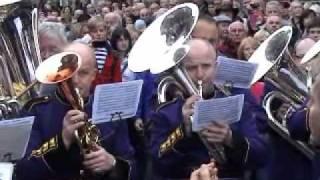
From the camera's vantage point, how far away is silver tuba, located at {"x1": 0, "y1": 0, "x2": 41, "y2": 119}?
5.34m

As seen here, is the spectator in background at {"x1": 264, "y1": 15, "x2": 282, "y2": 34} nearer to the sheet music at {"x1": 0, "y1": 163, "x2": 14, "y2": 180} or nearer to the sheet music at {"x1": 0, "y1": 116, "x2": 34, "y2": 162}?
the sheet music at {"x1": 0, "y1": 116, "x2": 34, "y2": 162}

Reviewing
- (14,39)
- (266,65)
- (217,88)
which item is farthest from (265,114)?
(14,39)

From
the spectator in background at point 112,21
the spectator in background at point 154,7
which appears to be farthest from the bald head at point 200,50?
the spectator in background at point 154,7

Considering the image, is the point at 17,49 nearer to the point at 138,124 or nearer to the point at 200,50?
the point at 200,50

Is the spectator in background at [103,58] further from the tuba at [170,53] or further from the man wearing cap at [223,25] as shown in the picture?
the tuba at [170,53]

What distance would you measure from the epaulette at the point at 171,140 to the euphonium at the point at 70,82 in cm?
→ 45

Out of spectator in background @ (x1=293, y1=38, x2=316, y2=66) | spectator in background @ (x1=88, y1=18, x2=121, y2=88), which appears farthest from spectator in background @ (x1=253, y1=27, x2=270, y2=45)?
spectator in background @ (x1=88, y1=18, x2=121, y2=88)

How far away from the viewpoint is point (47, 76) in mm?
4328

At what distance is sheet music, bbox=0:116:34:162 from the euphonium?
0.30 meters

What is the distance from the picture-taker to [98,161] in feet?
14.4

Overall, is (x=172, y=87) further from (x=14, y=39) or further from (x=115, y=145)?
(x=14, y=39)

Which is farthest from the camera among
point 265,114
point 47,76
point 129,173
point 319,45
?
point 265,114

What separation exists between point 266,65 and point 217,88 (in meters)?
0.92

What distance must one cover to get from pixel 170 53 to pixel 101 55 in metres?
3.10
